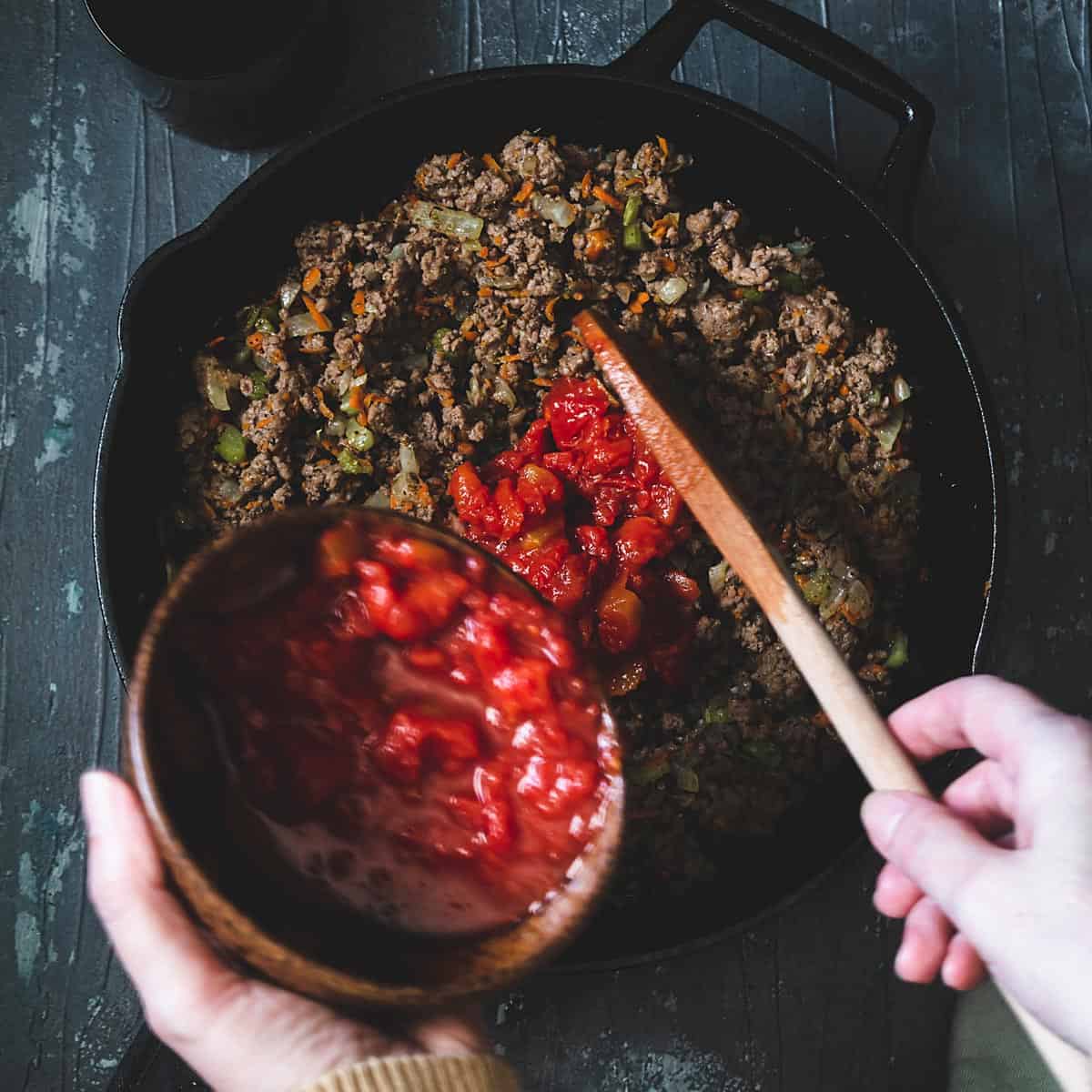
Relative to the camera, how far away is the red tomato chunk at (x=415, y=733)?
1.48 meters

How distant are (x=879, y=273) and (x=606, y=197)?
642mm

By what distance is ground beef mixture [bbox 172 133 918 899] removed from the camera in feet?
7.73

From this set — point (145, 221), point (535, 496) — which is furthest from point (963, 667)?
point (145, 221)

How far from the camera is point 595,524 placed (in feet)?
7.88

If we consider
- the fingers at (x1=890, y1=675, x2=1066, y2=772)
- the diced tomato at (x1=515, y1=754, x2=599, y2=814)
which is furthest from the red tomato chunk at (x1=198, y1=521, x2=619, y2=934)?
the fingers at (x1=890, y1=675, x2=1066, y2=772)

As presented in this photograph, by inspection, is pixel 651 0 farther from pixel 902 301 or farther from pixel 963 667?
pixel 963 667

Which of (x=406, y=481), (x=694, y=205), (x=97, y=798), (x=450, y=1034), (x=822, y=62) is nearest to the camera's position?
(x=97, y=798)

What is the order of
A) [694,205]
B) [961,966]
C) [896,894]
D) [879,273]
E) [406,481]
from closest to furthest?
1. [961,966]
2. [896,894]
3. [406,481]
4. [879,273]
5. [694,205]

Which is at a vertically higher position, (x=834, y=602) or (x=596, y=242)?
(x=596, y=242)

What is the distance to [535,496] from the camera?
230cm

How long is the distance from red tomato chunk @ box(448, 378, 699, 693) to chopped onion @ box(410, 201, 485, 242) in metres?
0.39

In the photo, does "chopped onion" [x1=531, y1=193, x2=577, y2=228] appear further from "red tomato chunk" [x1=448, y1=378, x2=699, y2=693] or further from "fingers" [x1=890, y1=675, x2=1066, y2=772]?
"fingers" [x1=890, y1=675, x2=1066, y2=772]

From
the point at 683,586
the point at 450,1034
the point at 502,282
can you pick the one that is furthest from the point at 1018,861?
the point at 502,282

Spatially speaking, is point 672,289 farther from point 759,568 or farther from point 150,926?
point 150,926
